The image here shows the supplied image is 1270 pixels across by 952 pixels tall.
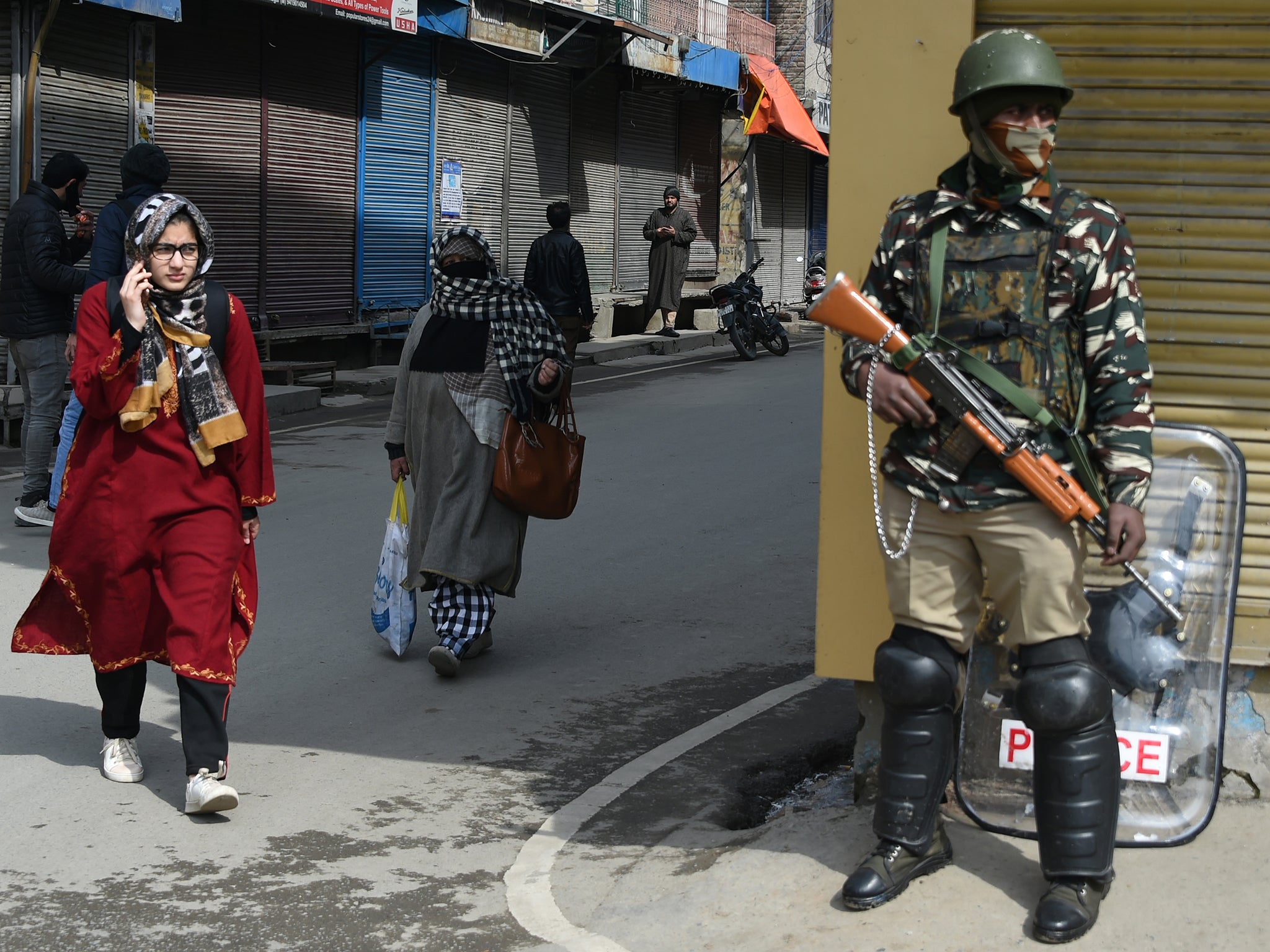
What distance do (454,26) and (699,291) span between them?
783 centimetres

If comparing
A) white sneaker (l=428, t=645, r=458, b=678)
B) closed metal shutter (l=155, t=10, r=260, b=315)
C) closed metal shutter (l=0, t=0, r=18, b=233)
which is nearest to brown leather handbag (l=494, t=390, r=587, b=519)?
white sneaker (l=428, t=645, r=458, b=678)

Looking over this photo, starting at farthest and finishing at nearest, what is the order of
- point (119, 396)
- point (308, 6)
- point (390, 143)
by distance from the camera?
point (390, 143) < point (308, 6) < point (119, 396)

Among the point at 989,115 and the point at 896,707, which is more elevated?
the point at 989,115

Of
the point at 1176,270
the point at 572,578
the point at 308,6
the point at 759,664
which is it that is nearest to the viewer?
the point at 1176,270

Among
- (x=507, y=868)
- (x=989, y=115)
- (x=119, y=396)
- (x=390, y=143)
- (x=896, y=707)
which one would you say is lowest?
(x=507, y=868)

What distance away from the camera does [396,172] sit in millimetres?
18625

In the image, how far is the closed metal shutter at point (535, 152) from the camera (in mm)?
21281

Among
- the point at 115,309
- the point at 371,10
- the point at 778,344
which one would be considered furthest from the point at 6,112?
the point at 778,344

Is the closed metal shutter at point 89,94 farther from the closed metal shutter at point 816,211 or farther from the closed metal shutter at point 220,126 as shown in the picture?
the closed metal shutter at point 816,211

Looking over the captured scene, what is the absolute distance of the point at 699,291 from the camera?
2558cm

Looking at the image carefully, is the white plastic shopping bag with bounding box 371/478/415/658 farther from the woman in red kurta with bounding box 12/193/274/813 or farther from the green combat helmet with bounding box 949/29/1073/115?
the green combat helmet with bounding box 949/29/1073/115

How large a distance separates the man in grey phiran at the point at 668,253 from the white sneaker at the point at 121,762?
17.7 m

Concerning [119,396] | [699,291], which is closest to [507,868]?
[119,396]

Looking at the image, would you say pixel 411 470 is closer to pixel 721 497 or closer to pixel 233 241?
pixel 721 497
